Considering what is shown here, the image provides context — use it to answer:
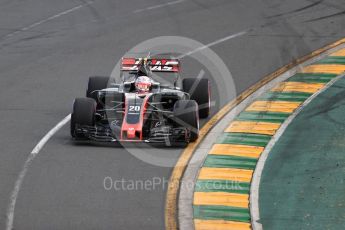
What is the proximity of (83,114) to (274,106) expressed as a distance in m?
5.17

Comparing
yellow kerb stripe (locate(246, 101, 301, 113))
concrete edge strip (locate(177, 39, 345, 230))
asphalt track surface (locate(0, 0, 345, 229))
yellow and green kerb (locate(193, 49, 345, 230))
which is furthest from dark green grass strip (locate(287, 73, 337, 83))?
yellow kerb stripe (locate(246, 101, 301, 113))

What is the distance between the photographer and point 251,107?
22.4 m

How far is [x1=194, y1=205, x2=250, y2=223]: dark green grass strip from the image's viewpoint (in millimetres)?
15789

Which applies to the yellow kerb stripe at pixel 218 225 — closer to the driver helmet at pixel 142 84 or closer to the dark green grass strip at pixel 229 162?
the dark green grass strip at pixel 229 162

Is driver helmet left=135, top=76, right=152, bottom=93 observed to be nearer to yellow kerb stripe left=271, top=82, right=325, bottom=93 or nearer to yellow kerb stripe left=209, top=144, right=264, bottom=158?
yellow kerb stripe left=209, top=144, right=264, bottom=158

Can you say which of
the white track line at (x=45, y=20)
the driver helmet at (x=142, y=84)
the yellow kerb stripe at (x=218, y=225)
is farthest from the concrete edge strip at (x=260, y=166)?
the white track line at (x=45, y=20)

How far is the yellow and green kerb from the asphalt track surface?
795mm

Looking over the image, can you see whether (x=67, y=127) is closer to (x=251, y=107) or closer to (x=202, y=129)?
(x=202, y=129)

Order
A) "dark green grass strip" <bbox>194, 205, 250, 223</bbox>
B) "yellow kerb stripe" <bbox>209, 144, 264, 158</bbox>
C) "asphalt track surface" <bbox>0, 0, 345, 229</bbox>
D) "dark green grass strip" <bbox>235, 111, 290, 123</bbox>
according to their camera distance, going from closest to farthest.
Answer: "dark green grass strip" <bbox>194, 205, 250, 223</bbox>
"asphalt track surface" <bbox>0, 0, 345, 229</bbox>
"yellow kerb stripe" <bbox>209, 144, 264, 158</bbox>
"dark green grass strip" <bbox>235, 111, 290, 123</bbox>

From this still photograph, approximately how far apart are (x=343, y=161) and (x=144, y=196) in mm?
4212

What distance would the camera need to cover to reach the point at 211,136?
2027 centimetres

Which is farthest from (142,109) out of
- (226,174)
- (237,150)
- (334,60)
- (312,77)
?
(334,60)

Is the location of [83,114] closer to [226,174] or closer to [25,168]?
[25,168]

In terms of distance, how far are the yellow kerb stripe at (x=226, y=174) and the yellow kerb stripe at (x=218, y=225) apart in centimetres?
217
